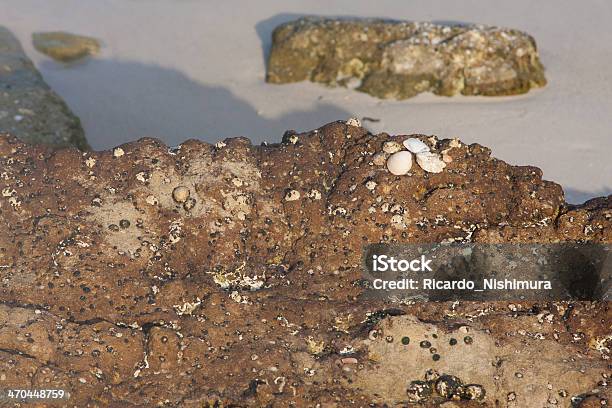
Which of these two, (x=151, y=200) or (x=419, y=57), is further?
(x=419, y=57)

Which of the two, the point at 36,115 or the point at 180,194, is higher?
the point at 180,194

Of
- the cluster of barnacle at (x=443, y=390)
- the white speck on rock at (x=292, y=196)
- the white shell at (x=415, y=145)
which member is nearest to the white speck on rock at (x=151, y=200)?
the white speck on rock at (x=292, y=196)

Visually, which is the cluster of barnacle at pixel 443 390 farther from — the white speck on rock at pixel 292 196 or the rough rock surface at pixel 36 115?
the rough rock surface at pixel 36 115

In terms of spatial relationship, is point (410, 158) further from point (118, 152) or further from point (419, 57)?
point (419, 57)

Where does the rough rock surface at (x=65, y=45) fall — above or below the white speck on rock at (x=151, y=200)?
above

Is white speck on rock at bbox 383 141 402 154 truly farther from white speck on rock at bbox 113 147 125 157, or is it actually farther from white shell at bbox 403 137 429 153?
white speck on rock at bbox 113 147 125 157

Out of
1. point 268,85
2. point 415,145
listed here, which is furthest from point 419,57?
point 415,145

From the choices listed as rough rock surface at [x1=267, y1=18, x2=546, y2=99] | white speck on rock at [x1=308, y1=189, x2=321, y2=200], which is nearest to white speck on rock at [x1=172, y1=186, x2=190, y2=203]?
white speck on rock at [x1=308, y1=189, x2=321, y2=200]
